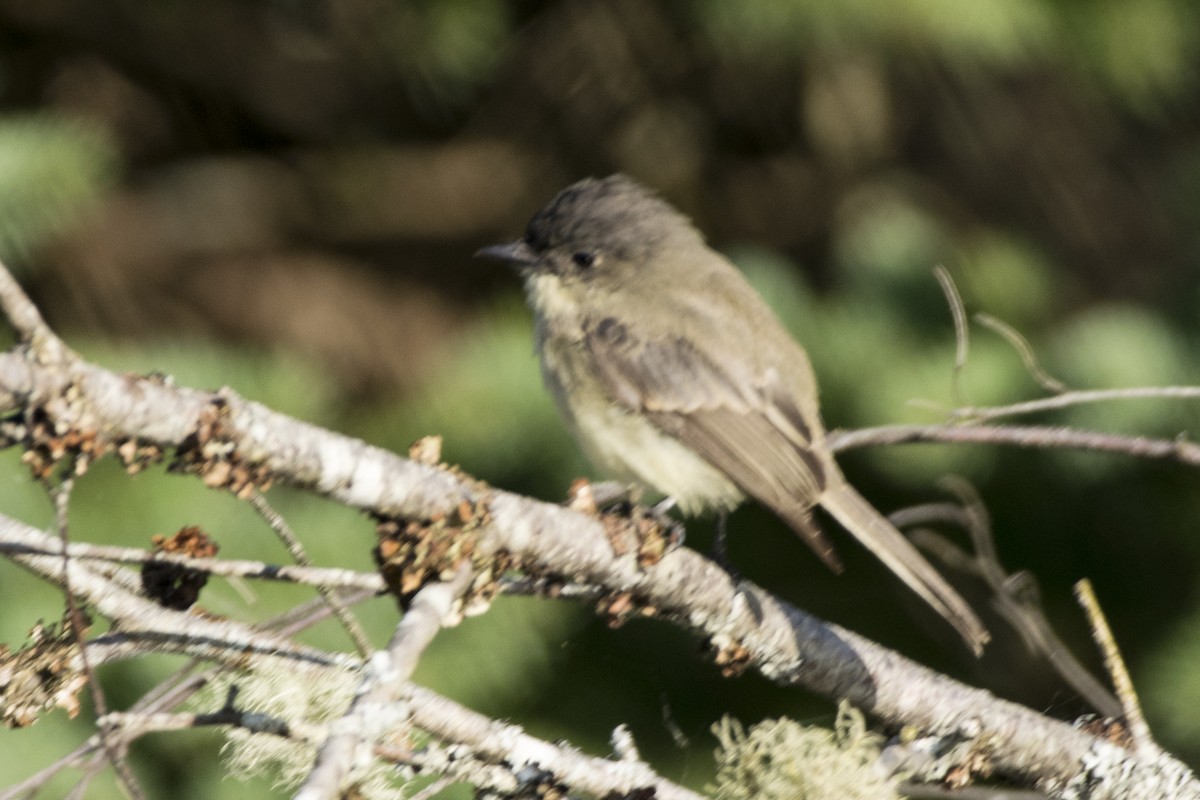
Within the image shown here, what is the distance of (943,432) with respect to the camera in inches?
108

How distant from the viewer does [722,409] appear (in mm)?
3412

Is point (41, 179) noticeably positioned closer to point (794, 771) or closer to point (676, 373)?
point (676, 373)

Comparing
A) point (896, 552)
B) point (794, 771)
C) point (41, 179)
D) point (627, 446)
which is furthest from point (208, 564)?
point (896, 552)

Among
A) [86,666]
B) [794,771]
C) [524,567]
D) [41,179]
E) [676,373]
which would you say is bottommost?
[794,771]

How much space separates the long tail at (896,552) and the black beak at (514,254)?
1.01 m

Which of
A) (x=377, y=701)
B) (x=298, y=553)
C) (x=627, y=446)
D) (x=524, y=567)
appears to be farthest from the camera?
(x=627, y=446)

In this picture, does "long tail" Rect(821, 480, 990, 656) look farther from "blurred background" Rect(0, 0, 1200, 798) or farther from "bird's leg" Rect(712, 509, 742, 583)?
"blurred background" Rect(0, 0, 1200, 798)

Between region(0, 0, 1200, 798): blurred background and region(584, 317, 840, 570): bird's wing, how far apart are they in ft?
2.16

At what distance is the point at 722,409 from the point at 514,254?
0.74 meters

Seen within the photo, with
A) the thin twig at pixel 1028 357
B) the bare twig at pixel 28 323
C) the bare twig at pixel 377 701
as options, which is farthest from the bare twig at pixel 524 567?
the thin twig at pixel 1028 357

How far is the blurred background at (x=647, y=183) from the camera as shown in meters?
3.79

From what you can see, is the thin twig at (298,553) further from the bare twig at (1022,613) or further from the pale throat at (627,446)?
the bare twig at (1022,613)

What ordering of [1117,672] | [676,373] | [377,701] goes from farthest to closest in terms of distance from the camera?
1. [676,373]
2. [1117,672]
3. [377,701]

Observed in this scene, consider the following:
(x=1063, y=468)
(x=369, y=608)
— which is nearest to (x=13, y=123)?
(x=369, y=608)
